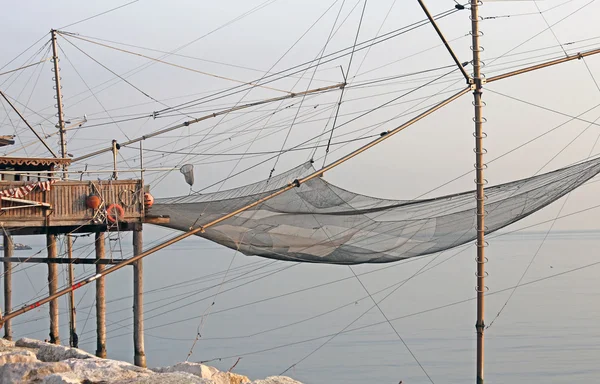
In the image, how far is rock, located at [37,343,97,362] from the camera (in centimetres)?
1366

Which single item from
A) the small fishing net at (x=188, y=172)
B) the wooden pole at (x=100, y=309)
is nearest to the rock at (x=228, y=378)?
the small fishing net at (x=188, y=172)

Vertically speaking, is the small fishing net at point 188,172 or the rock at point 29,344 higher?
the small fishing net at point 188,172

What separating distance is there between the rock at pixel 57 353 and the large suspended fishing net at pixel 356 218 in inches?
117

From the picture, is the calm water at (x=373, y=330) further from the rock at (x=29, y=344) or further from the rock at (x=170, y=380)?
the rock at (x=170, y=380)

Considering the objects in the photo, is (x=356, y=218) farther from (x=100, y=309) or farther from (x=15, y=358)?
(x=100, y=309)

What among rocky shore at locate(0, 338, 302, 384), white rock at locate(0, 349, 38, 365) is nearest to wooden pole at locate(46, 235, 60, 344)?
rocky shore at locate(0, 338, 302, 384)

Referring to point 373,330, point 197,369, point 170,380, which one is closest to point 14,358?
point 197,369

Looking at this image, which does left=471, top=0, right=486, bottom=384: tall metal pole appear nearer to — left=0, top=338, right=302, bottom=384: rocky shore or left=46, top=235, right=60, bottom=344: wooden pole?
left=0, top=338, right=302, bottom=384: rocky shore

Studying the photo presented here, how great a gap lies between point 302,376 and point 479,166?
14198mm

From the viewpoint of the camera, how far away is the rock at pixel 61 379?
33.6 ft

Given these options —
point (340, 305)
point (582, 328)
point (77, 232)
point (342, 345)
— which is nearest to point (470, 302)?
point (340, 305)

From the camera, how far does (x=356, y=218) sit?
13922mm

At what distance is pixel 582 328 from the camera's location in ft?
103

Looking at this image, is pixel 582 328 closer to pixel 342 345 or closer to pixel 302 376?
pixel 342 345
